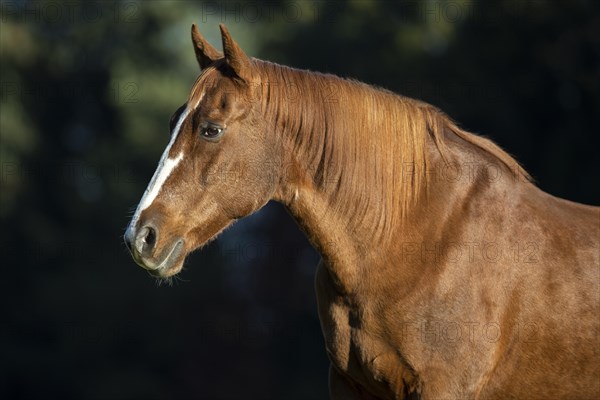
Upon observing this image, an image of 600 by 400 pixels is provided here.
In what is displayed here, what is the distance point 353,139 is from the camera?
4.45m

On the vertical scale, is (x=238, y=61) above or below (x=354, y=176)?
above

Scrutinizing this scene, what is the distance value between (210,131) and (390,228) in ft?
3.36

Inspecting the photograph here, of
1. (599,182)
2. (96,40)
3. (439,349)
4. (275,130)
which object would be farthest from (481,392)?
(96,40)

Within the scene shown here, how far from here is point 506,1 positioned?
17.4m

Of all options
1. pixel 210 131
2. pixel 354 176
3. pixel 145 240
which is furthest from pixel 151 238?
pixel 354 176

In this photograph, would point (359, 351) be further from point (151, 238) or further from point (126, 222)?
point (126, 222)

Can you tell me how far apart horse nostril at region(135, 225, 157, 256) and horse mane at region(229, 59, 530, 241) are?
0.80 metres

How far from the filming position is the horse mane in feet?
14.4

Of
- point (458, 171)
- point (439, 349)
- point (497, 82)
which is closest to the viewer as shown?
point (439, 349)

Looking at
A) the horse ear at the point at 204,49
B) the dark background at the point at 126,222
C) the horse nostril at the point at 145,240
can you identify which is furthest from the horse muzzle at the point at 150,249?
the dark background at the point at 126,222

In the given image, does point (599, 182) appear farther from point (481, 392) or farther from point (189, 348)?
point (481, 392)

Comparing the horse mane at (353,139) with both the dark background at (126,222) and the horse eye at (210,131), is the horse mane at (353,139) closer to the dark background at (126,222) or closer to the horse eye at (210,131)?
the horse eye at (210,131)

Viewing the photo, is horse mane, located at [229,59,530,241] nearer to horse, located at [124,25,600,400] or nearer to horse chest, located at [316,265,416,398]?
horse, located at [124,25,600,400]

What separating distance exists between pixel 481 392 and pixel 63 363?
16.9 meters
